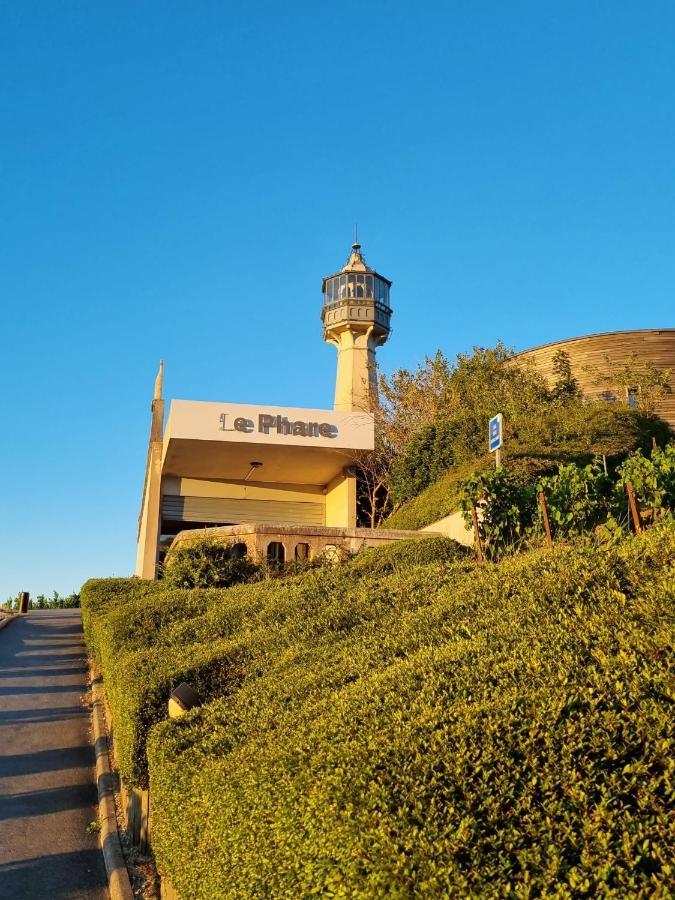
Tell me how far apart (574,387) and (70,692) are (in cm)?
1985

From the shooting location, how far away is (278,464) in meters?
25.7

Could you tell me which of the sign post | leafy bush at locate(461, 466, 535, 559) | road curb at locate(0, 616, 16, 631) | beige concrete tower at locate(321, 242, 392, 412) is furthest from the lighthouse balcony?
leafy bush at locate(461, 466, 535, 559)

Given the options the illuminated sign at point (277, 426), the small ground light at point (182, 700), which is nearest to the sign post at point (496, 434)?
the small ground light at point (182, 700)

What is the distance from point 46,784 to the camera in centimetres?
934

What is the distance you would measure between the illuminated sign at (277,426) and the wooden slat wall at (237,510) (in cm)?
445

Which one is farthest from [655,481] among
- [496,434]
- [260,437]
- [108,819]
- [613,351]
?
[613,351]

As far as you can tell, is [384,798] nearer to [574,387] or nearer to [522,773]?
[522,773]

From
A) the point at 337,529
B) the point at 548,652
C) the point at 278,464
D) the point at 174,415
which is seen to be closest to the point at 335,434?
the point at 278,464

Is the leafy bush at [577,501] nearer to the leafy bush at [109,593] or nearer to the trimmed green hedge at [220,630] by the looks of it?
the trimmed green hedge at [220,630]

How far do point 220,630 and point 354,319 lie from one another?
38030 mm

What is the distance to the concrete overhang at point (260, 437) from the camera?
22766 millimetres

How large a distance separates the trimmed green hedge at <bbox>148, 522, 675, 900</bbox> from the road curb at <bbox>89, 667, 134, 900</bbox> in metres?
1.52

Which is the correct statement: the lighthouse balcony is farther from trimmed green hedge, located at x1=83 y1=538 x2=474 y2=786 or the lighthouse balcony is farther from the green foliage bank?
the green foliage bank

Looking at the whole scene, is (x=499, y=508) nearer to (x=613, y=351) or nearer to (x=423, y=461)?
(x=423, y=461)
